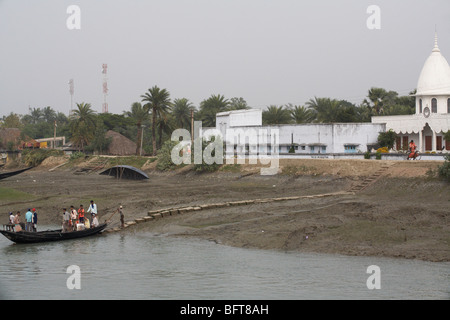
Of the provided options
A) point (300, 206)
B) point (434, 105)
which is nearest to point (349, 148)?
point (434, 105)

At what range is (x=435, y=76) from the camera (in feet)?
193

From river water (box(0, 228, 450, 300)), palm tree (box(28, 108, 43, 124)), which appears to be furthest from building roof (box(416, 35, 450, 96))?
palm tree (box(28, 108, 43, 124))

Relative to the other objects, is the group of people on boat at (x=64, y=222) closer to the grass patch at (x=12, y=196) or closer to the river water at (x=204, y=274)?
the river water at (x=204, y=274)

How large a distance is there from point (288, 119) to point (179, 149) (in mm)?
23152

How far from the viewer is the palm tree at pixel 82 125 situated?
93.5 metres

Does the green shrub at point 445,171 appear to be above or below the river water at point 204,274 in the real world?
above

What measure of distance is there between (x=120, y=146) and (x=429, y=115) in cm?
5799

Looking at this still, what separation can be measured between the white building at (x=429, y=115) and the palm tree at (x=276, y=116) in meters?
23.2

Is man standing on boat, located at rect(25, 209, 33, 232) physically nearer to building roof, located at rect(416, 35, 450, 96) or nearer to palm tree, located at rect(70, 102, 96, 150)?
building roof, located at rect(416, 35, 450, 96)

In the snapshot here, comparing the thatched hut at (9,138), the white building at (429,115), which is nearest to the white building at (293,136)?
the white building at (429,115)

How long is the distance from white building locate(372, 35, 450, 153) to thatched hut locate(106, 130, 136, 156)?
1958 inches

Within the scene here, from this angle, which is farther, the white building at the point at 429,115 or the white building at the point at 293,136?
the white building at the point at 293,136
